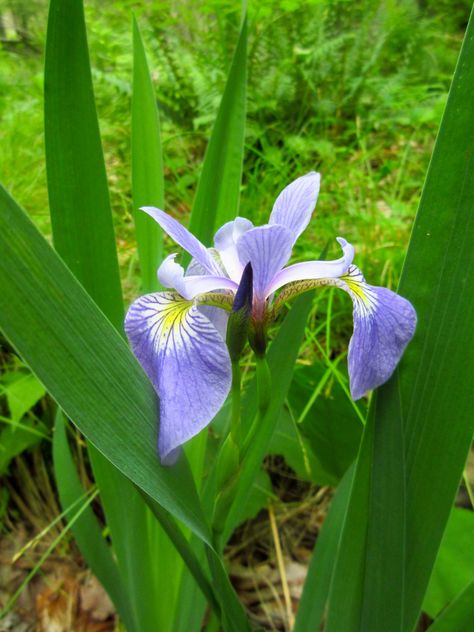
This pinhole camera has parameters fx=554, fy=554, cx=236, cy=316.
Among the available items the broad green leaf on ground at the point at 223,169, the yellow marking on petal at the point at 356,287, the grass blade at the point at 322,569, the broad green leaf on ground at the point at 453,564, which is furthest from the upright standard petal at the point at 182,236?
the broad green leaf on ground at the point at 453,564

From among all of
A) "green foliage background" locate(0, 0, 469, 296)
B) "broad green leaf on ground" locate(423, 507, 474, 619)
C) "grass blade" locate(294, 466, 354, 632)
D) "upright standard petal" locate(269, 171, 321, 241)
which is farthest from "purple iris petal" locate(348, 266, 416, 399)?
"green foliage background" locate(0, 0, 469, 296)

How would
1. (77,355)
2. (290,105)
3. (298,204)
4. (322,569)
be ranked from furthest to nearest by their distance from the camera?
(290,105)
(322,569)
(298,204)
(77,355)

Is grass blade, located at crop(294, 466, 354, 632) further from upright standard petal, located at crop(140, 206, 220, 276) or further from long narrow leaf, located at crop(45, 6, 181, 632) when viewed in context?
upright standard petal, located at crop(140, 206, 220, 276)

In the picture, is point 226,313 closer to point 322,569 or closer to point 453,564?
point 322,569

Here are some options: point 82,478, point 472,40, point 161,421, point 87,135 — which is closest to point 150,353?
point 161,421

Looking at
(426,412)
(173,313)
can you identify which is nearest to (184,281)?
(173,313)
